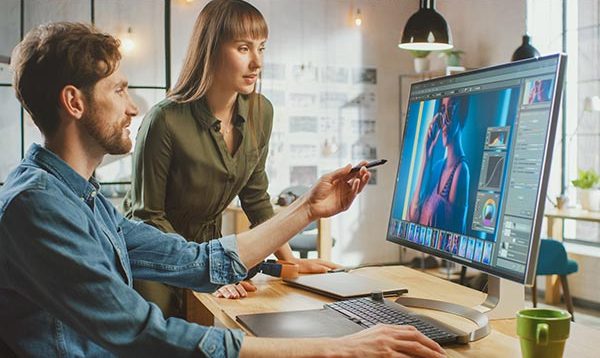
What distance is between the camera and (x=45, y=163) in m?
1.20

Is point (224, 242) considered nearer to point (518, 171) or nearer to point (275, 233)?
point (275, 233)

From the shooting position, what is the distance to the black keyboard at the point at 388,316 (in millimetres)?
1266

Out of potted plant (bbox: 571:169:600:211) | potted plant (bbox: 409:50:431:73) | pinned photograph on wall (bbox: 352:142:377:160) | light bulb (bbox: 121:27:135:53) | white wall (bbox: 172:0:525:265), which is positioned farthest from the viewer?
pinned photograph on wall (bbox: 352:142:377:160)

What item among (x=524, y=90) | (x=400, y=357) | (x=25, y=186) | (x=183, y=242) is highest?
(x=524, y=90)

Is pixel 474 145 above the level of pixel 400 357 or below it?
above

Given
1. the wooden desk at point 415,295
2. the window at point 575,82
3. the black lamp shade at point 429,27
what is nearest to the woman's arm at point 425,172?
the wooden desk at point 415,295

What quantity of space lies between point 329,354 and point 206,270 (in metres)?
0.50

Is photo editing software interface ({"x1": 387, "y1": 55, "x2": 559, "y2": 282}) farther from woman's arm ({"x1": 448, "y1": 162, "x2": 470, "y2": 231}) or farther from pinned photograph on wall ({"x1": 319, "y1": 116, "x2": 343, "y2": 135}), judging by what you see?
pinned photograph on wall ({"x1": 319, "y1": 116, "x2": 343, "y2": 135})

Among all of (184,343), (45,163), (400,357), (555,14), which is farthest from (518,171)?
(555,14)

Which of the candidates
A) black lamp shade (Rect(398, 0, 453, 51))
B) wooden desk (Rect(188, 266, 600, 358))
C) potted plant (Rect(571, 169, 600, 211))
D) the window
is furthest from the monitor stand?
the window

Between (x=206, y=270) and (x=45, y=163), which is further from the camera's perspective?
(x=206, y=270)

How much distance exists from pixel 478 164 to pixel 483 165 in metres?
0.02

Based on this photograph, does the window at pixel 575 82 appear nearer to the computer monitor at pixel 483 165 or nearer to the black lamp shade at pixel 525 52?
the black lamp shade at pixel 525 52

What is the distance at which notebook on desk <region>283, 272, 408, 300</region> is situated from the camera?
Answer: 5.44 ft
